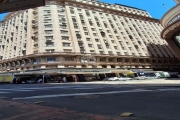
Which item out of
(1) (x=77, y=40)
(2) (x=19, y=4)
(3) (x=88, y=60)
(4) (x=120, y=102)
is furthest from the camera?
(1) (x=77, y=40)

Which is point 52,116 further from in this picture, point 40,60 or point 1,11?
point 40,60

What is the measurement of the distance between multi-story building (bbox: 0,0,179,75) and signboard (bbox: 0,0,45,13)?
3918 cm

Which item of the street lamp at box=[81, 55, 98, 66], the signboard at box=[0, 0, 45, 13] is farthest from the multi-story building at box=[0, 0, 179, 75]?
the signboard at box=[0, 0, 45, 13]

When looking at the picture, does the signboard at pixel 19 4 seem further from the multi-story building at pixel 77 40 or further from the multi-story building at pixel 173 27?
the multi-story building at pixel 77 40

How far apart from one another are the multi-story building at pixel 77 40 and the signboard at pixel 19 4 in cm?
3918

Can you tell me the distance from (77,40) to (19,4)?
45.1 metres

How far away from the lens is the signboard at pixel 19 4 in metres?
4.30

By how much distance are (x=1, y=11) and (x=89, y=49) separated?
148 ft

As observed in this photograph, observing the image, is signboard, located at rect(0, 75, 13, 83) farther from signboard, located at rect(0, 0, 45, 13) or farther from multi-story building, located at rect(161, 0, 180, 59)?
signboard, located at rect(0, 0, 45, 13)

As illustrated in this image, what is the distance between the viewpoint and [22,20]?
56.8 metres

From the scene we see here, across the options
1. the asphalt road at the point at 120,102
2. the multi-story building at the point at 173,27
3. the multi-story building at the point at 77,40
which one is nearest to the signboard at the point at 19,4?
the asphalt road at the point at 120,102

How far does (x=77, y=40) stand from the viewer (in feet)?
161

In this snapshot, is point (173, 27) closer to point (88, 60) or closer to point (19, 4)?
point (88, 60)

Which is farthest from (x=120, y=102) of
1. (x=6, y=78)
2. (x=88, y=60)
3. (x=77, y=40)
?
(x=77, y=40)
